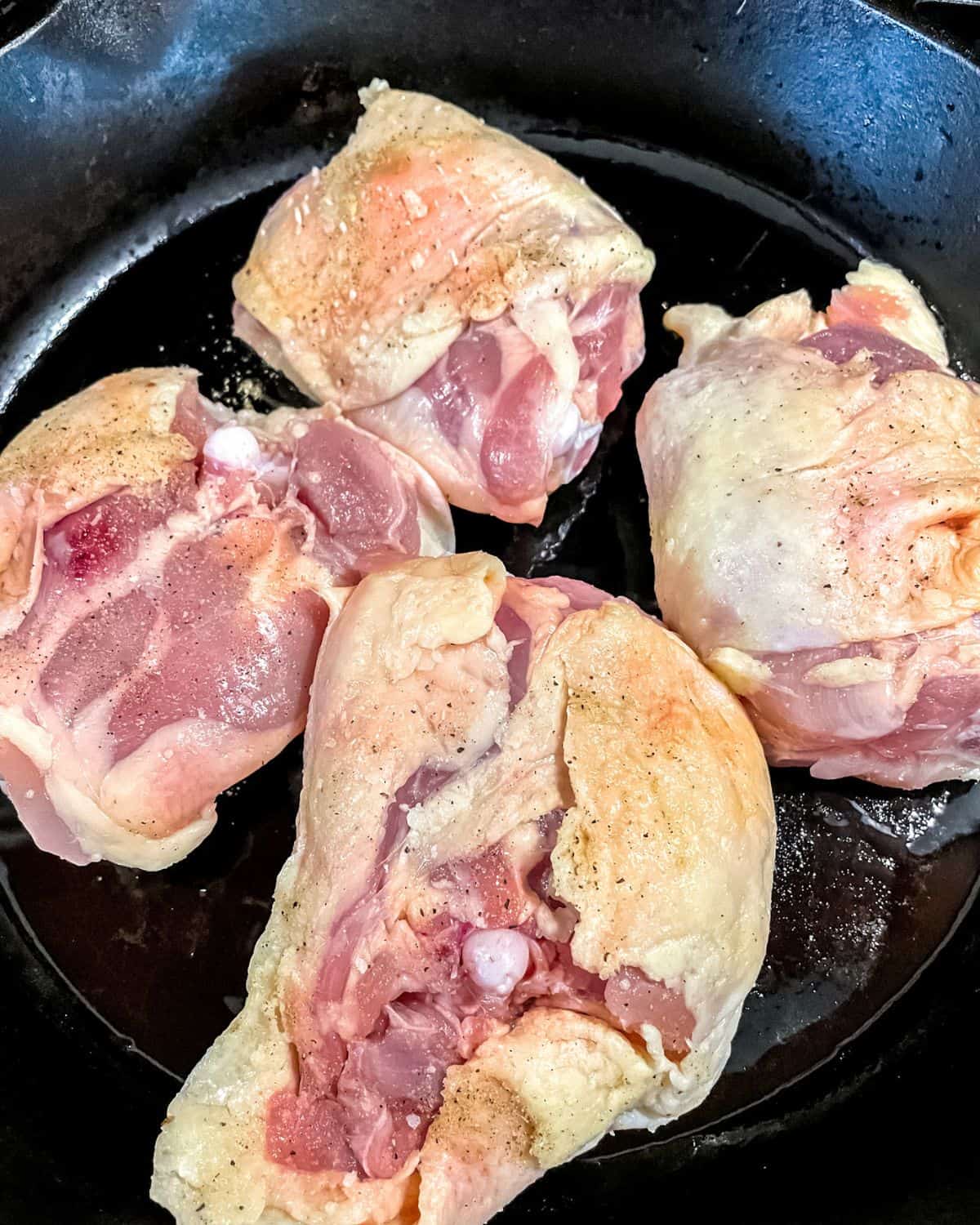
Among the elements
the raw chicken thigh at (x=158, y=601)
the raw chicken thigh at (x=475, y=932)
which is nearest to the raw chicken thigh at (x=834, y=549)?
the raw chicken thigh at (x=475, y=932)

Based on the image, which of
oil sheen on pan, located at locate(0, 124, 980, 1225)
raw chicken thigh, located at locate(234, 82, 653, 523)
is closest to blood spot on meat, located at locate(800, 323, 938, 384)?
raw chicken thigh, located at locate(234, 82, 653, 523)

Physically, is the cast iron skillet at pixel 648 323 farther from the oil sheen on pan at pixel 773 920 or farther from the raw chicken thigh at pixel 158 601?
the raw chicken thigh at pixel 158 601

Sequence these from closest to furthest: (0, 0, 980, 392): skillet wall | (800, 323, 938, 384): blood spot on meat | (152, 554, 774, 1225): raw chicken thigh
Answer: (152, 554, 774, 1225): raw chicken thigh → (800, 323, 938, 384): blood spot on meat → (0, 0, 980, 392): skillet wall

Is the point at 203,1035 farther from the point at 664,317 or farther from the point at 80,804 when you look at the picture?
the point at 664,317

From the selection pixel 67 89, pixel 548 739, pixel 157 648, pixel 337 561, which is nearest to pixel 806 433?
pixel 548 739

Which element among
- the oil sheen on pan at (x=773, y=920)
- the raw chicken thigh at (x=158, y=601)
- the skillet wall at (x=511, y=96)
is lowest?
the oil sheen on pan at (x=773, y=920)

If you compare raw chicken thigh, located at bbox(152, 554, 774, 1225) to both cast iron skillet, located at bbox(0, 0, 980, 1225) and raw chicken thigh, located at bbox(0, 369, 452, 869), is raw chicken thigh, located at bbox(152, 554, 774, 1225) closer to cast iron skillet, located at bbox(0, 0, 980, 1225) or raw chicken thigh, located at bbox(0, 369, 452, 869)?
raw chicken thigh, located at bbox(0, 369, 452, 869)
